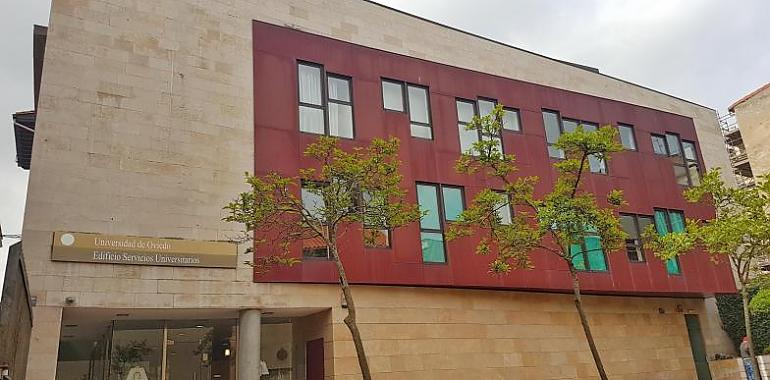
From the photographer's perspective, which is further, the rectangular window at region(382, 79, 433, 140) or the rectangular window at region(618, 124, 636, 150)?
the rectangular window at region(618, 124, 636, 150)

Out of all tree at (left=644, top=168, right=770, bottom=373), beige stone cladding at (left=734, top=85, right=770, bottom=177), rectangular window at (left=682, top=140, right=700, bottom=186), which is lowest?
tree at (left=644, top=168, right=770, bottom=373)

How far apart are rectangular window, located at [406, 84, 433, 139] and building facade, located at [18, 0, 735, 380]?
2.7 inches

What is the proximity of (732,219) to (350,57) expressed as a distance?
11.3 metres

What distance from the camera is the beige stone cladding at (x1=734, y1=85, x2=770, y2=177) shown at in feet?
112

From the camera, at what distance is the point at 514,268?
17.7m

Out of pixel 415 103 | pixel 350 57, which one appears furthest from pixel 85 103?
pixel 415 103

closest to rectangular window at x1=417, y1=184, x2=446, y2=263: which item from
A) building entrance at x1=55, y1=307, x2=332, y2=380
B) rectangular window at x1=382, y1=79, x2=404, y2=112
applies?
rectangular window at x1=382, y1=79, x2=404, y2=112

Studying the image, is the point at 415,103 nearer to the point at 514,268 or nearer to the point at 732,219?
the point at 514,268

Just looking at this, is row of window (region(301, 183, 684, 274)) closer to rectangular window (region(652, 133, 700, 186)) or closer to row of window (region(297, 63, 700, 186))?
row of window (region(297, 63, 700, 186))

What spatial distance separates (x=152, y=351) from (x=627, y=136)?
18671 millimetres

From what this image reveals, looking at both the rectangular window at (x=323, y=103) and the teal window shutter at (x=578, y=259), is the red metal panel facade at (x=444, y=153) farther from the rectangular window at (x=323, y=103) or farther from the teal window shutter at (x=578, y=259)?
the teal window shutter at (x=578, y=259)

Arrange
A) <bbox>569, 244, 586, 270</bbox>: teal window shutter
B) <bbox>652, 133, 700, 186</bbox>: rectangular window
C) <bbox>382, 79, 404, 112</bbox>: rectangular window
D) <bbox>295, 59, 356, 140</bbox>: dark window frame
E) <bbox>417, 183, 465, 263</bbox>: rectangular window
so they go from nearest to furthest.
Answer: <bbox>295, 59, 356, 140</bbox>: dark window frame < <bbox>417, 183, 465, 263</bbox>: rectangular window < <bbox>382, 79, 404, 112</bbox>: rectangular window < <bbox>569, 244, 586, 270</bbox>: teal window shutter < <bbox>652, 133, 700, 186</bbox>: rectangular window

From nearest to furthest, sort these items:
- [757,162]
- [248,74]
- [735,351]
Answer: [248,74] → [735,351] → [757,162]

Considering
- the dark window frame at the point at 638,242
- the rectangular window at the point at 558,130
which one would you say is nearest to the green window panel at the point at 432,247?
the rectangular window at the point at 558,130
